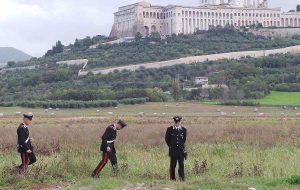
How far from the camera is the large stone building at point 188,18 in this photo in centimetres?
16438

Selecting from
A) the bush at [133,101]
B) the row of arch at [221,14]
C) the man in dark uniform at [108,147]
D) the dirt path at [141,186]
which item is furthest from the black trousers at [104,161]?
the row of arch at [221,14]

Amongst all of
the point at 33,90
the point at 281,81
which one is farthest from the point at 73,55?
the point at 281,81

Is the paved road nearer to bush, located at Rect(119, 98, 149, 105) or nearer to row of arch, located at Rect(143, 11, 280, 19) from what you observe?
bush, located at Rect(119, 98, 149, 105)

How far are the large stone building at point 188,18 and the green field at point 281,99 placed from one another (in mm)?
82269

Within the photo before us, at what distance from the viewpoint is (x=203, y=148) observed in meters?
23.9

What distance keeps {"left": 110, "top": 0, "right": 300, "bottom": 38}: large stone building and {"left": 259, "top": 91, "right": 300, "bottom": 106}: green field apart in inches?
3239

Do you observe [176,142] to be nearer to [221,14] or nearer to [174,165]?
[174,165]

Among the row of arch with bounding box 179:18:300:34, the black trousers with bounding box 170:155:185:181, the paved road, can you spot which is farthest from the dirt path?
the row of arch with bounding box 179:18:300:34

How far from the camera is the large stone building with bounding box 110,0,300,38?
164375 millimetres

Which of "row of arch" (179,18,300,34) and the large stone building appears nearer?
the large stone building

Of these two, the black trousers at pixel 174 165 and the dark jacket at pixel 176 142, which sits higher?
the dark jacket at pixel 176 142

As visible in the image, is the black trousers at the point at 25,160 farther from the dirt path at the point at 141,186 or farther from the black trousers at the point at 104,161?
the dirt path at the point at 141,186

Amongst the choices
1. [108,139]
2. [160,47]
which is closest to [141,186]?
[108,139]

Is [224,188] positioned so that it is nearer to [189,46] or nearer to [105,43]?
[189,46]
